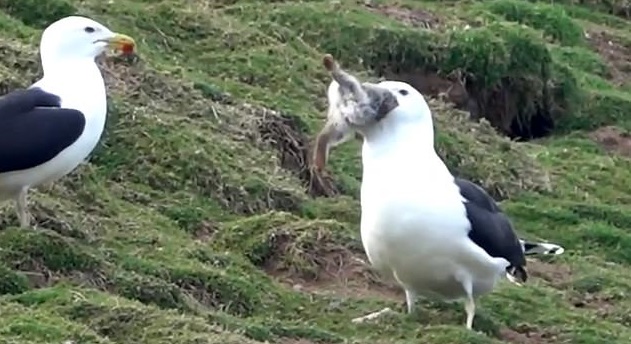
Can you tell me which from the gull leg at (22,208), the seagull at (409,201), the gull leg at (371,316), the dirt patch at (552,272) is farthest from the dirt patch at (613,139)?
the gull leg at (22,208)

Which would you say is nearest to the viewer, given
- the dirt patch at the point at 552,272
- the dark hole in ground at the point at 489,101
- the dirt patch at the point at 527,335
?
the dirt patch at the point at 527,335

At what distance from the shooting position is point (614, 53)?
22844mm

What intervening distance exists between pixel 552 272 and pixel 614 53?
10.2 metres

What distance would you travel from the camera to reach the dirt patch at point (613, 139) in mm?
18594

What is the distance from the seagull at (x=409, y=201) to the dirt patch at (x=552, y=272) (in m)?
2.54

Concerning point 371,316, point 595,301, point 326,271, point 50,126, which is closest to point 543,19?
point 595,301

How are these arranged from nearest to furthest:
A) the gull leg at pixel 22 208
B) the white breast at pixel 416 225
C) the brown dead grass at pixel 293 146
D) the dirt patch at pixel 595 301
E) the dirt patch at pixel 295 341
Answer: the dirt patch at pixel 295 341, the white breast at pixel 416 225, the gull leg at pixel 22 208, the dirt patch at pixel 595 301, the brown dead grass at pixel 293 146

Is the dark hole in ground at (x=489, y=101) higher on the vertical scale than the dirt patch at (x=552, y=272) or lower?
lower

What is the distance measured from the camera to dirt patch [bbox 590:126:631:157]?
18594 millimetres

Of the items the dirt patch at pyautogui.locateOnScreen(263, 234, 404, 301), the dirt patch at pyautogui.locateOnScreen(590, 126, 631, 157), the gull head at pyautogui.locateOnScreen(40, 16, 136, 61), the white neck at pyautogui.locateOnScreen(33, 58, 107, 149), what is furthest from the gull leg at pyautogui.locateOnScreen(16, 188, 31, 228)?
the dirt patch at pyautogui.locateOnScreen(590, 126, 631, 157)

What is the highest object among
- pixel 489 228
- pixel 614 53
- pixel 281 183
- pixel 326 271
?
pixel 489 228

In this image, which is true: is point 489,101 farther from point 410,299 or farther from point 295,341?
point 295,341

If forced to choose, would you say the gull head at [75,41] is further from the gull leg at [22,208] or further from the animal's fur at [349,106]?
the animal's fur at [349,106]

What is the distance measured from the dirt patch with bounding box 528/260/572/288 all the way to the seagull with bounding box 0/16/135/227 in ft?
12.1
